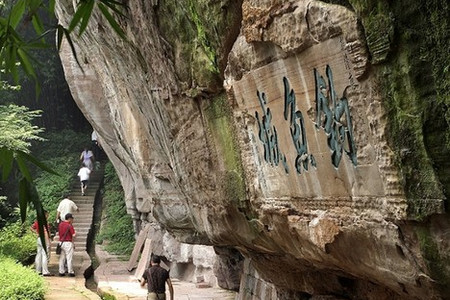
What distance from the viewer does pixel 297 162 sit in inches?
157

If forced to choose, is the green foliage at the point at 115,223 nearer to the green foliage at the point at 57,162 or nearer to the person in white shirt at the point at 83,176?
the person in white shirt at the point at 83,176

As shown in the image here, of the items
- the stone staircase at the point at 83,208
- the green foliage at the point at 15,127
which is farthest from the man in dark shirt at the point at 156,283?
the stone staircase at the point at 83,208

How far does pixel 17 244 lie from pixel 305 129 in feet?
38.9

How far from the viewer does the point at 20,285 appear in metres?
9.80

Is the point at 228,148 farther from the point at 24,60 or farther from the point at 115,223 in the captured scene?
the point at 115,223

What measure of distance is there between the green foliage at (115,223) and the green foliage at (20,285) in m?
6.32

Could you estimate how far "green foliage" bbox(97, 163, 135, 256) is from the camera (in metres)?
17.4

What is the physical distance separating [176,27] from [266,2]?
1792 mm

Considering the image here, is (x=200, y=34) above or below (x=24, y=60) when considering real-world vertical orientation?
above

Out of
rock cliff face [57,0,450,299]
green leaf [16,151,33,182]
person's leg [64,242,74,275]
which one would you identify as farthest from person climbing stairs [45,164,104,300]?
green leaf [16,151,33,182]

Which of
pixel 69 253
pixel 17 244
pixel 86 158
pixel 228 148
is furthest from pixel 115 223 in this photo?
pixel 228 148

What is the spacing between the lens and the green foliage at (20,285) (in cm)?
952

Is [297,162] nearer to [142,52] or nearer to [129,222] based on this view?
[142,52]

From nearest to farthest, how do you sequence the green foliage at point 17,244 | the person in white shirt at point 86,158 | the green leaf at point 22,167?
the green leaf at point 22,167 → the green foliage at point 17,244 → the person in white shirt at point 86,158
